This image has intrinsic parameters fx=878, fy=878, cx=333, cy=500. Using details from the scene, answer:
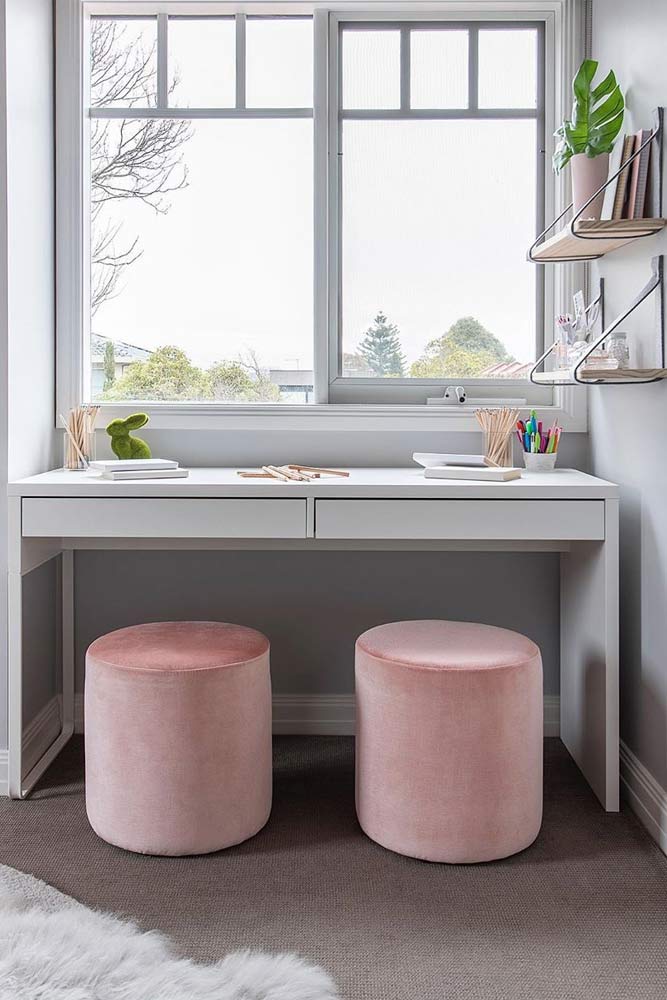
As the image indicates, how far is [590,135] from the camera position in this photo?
2348mm

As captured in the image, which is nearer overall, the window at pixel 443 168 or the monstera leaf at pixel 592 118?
the monstera leaf at pixel 592 118

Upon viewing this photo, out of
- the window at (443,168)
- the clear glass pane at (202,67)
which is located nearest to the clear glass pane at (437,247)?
the window at (443,168)

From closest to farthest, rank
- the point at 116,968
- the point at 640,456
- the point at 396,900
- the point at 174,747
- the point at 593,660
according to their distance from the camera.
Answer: the point at 116,968
the point at 396,900
the point at 174,747
the point at 640,456
the point at 593,660

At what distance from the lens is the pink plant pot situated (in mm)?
2348

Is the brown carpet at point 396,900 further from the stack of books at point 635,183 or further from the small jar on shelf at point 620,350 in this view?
the stack of books at point 635,183

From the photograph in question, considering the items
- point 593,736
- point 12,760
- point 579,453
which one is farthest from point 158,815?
point 579,453

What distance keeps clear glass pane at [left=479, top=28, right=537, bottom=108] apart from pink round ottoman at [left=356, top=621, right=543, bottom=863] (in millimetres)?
1845

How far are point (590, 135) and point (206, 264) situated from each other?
4.11 feet

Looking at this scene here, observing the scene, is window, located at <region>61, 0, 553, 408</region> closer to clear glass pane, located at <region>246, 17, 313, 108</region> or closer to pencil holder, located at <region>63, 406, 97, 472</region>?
clear glass pane, located at <region>246, 17, 313, 108</region>

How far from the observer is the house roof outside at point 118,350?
2918 mm

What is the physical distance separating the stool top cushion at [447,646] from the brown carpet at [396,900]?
46 cm

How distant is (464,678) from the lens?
1.92m

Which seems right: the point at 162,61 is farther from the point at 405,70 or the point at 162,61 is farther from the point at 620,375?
the point at 620,375

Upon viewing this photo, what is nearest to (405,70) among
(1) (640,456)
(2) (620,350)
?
(2) (620,350)
